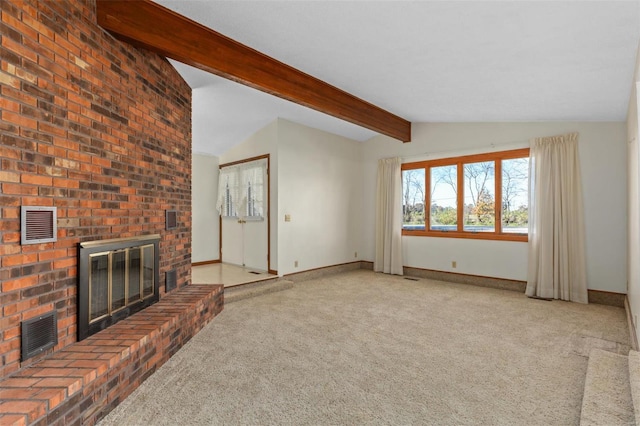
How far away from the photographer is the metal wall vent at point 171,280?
351cm

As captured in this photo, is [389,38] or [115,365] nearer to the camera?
[115,365]

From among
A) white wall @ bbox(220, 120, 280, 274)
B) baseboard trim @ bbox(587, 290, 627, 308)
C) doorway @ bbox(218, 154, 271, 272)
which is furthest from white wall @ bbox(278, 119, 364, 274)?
baseboard trim @ bbox(587, 290, 627, 308)

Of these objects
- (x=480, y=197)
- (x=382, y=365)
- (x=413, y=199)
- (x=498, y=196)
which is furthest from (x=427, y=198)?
(x=382, y=365)

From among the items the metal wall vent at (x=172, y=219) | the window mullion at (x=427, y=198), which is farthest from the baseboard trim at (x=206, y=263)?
the window mullion at (x=427, y=198)

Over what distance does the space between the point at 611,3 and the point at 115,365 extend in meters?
3.70

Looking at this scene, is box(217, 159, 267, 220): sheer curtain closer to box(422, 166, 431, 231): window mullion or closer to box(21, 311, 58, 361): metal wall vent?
box(422, 166, 431, 231): window mullion

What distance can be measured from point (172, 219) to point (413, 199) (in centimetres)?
437

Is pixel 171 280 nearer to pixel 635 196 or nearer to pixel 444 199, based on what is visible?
pixel 635 196

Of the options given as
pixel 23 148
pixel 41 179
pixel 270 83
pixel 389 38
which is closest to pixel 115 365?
pixel 41 179

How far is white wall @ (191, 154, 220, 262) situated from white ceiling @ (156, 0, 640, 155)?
7.35 feet

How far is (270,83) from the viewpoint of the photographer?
11.9 feet

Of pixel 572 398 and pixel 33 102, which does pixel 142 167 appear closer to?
pixel 33 102

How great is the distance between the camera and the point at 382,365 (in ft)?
8.70

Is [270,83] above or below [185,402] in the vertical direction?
above
